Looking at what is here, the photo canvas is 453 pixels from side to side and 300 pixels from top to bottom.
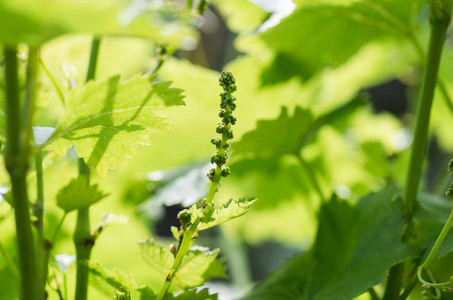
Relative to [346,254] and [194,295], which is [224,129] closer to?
[194,295]

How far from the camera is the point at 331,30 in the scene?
55 cm

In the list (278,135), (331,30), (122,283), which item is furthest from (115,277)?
(331,30)

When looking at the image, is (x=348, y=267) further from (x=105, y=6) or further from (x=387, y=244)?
(x=105, y=6)

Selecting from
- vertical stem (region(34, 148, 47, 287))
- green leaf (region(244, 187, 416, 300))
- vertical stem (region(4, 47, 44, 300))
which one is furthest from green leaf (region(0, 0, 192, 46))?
green leaf (region(244, 187, 416, 300))

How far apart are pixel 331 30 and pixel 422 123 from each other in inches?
7.6

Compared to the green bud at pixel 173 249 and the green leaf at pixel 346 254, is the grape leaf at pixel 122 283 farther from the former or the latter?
the green leaf at pixel 346 254

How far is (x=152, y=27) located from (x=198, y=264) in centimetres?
16

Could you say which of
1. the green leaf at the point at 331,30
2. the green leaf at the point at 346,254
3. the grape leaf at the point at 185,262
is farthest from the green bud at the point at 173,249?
the green leaf at the point at 331,30

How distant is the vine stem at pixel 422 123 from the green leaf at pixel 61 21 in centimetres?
27

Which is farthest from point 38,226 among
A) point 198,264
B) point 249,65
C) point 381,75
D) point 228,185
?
point 381,75

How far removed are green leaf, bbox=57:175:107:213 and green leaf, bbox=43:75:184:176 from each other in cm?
2

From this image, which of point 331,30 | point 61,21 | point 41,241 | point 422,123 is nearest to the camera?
point 61,21

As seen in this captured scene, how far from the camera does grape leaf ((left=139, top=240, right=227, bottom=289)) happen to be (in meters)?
0.30

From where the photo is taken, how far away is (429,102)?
0.39 metres
